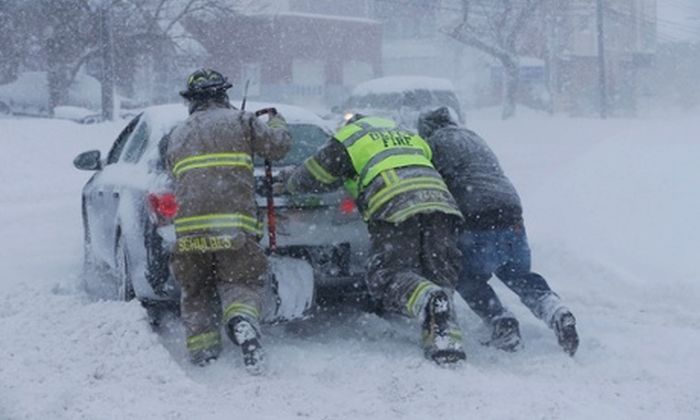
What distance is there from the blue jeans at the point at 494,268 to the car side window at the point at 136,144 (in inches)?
84.3

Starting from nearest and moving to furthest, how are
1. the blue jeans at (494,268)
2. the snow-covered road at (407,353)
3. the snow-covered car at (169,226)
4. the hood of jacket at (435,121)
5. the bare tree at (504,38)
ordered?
the snow-covered road at (407,353)
the snow-covered car at (169,226)
the blue jeans at (494,268)
the hood of jacket at (435,121)
the bare tree at (504,38)

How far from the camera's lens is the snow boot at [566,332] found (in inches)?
216

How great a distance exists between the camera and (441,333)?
5129 mm

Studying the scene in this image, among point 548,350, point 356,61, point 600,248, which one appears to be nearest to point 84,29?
point 356,61

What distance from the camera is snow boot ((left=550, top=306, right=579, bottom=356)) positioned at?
216 inches

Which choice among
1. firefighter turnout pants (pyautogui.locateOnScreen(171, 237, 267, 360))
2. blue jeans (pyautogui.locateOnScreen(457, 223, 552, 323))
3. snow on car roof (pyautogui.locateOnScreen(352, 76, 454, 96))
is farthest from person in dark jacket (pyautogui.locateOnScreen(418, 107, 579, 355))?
snow on car roof (pyautogui.locateOnScreen(352, 76, 454, 96))

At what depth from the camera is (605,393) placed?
15.6 feet

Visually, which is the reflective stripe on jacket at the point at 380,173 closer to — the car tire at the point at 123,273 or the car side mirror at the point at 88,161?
the car tire at the point at 123,273

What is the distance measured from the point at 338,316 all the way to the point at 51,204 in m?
7.79

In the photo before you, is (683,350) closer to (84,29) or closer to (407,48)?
(84,29)

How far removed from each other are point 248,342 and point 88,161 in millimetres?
2984

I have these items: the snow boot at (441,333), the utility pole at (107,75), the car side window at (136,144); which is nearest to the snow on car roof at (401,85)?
the utility pole at (107,75)

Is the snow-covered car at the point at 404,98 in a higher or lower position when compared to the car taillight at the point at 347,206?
lower

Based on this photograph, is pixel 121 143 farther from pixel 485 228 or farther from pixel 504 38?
pixel 504 38
